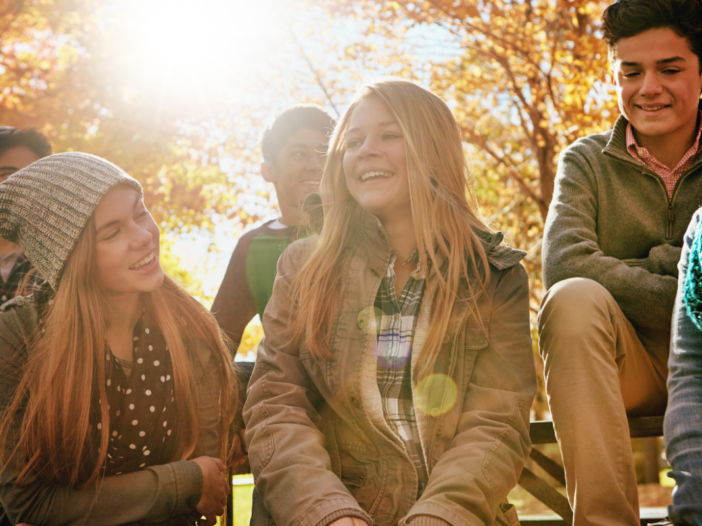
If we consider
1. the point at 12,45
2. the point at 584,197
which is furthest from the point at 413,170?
the point at 12,45

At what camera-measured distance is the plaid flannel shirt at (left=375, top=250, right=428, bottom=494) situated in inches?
77.0

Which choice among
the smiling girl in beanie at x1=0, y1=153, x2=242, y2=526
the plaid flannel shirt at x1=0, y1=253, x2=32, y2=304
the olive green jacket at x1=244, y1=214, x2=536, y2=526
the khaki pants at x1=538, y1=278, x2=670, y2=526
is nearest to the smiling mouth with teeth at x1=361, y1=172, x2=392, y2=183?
the olive green jacket at x1=244, y1=214, x2=536, y2=526

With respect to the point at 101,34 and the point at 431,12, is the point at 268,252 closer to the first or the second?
the point at 431,12

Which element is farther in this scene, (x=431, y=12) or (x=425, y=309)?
(x=431, y=12)

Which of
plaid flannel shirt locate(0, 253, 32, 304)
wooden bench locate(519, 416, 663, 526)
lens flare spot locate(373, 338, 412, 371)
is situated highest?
plaid flannel shirt locate(0, 253, 32, 304)

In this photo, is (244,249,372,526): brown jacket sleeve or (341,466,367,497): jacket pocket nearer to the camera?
(244,249,372,526): brown jacket sleeve

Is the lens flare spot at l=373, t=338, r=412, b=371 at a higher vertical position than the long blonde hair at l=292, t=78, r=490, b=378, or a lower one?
lower

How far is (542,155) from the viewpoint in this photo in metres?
4.81

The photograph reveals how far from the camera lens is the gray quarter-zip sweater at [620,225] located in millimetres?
2178

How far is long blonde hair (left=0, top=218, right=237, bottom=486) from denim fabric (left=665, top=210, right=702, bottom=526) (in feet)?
5.09

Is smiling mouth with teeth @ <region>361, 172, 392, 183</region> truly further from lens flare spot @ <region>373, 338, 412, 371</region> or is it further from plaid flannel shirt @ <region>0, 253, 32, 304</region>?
plaid flannel shirt @ <region>0, 253, 32, 304</region>

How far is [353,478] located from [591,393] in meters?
0.78

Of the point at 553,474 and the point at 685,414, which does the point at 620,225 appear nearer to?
the point at 685,414

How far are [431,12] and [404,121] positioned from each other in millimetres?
2681
